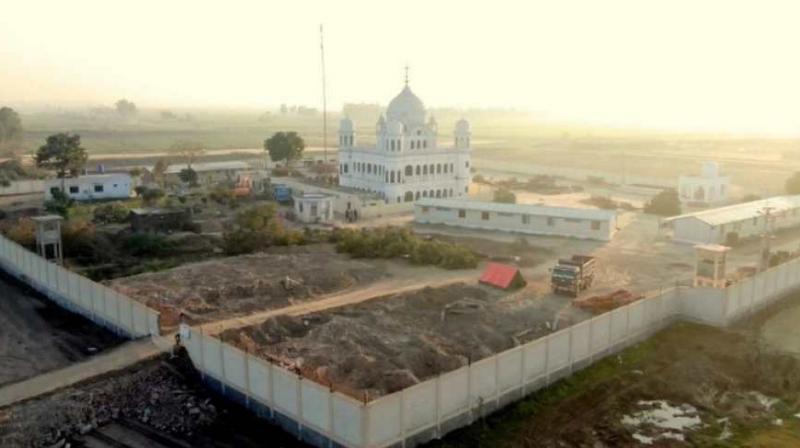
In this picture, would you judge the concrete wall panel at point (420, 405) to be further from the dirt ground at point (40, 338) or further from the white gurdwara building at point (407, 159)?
the white gurdwara building at point (407, 159)

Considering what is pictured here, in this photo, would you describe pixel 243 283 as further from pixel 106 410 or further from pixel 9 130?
pixel 9 130

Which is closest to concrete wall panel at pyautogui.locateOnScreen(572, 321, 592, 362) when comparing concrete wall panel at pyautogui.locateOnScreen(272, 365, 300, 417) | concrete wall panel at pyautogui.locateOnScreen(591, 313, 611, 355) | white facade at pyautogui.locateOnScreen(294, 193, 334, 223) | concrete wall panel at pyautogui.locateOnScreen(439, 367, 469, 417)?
concrete wall panel at pyautogui.locateOnScreen(591, 313, 611, 355)

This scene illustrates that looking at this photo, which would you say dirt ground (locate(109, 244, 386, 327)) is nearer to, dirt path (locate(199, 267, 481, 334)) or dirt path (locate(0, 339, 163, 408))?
dirt path (locate(199, 267, 481, 334))

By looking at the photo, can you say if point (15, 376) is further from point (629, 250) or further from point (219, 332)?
point (629, 250)

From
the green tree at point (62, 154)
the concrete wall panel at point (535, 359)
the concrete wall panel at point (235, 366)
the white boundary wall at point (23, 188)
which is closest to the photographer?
the concrete wall panel at point (235, 366)

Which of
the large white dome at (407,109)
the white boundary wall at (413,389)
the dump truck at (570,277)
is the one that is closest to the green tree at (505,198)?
the large white dome at (407,109)

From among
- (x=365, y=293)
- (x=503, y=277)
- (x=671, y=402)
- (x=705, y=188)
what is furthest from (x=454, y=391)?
(x=705, y=188)
